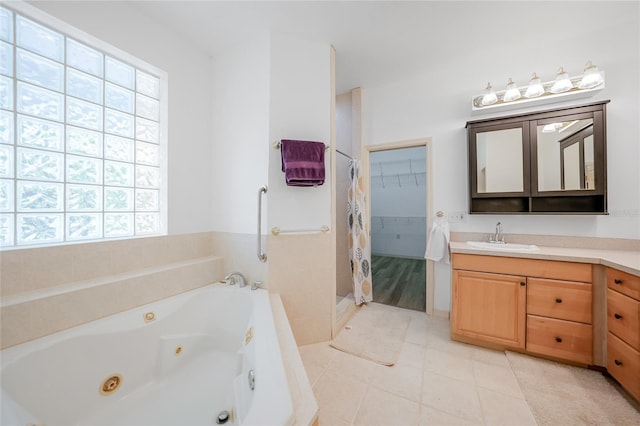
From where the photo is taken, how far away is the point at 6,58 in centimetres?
125

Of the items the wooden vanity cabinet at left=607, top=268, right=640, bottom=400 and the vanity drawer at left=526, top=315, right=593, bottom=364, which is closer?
the wooden vanity cabinet at left=607, top=268, right=640, bottom=400

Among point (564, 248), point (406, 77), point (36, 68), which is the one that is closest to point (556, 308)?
point (564, 248)

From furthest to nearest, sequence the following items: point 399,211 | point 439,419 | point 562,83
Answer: point 399,211
point 562,83
point 439,419

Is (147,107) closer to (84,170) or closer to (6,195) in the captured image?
(84,170)

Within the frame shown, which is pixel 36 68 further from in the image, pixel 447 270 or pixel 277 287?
pixel 447 270

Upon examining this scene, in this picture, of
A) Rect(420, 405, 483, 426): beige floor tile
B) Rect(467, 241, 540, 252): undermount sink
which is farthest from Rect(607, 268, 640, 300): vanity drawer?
Rect(420, 405, 483, 426): beige floor tile

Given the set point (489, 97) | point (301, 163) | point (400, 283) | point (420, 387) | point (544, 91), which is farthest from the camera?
point (400, 283)

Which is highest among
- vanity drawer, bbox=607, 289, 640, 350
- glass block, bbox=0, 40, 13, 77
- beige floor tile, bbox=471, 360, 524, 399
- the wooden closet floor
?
glass block, bbox=0, 40, 13, 77

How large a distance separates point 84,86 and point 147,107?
37 centimetres

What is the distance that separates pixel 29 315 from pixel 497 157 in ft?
11.8

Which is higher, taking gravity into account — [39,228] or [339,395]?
[39,228]

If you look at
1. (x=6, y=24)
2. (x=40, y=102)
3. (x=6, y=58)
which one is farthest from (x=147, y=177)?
(x=6, y=24)

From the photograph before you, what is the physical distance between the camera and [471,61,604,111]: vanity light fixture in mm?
1829

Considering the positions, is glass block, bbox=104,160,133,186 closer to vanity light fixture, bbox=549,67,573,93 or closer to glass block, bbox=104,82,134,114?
glass block, bbox=104,82,134,114
